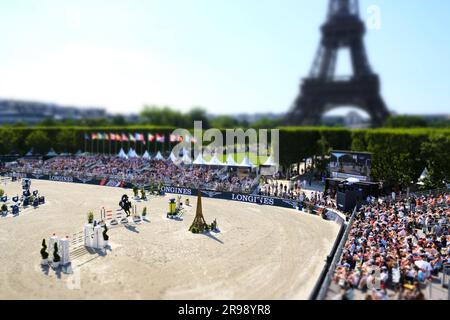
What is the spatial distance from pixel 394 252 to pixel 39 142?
207 feet

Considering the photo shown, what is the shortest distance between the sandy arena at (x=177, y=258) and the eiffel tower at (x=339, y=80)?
152 feet

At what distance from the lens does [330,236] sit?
2459 centimetres

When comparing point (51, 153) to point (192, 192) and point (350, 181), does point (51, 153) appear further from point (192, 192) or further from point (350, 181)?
point (350, 181)

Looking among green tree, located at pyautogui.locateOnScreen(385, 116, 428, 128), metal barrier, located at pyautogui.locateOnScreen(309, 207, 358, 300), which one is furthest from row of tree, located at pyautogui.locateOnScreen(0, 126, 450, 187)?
green tree, located at pyautogui.locateOnScreen(385, 116, 428, 128)

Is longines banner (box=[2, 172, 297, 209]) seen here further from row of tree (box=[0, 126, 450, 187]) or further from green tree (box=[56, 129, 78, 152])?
green tree (box=[56, 129, 78, 152])

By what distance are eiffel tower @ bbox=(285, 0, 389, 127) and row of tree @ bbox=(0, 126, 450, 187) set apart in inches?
894

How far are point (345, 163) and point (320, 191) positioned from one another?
4.90 metres

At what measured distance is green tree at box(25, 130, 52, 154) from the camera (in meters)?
64.9

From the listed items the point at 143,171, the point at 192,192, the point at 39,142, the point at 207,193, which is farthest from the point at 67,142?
the point at 207,193

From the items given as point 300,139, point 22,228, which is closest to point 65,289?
point 22,228

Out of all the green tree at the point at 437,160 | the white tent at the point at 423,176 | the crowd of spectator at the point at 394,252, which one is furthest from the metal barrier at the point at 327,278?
the white tent at the point at 423,176

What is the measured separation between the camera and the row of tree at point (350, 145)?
36.6 meters
